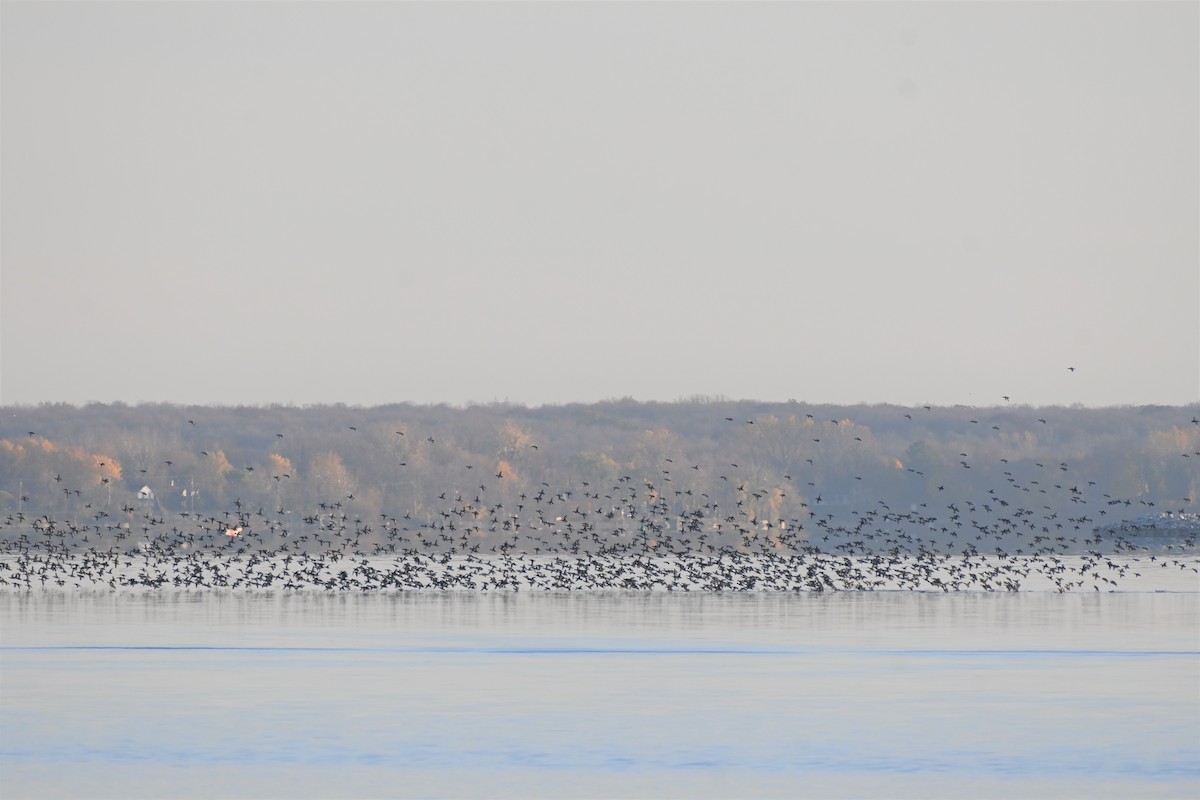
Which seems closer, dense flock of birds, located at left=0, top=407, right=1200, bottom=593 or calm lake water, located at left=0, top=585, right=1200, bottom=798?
calm lake water, located at left=0, top=585, right=1200, bottom=798

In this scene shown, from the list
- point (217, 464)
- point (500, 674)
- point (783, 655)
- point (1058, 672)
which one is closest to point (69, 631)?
point (500, 674)

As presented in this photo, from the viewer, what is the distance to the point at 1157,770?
17.3 metres

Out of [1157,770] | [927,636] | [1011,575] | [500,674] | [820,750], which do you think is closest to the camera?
[1157,770]

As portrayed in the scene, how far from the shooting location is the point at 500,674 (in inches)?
1007

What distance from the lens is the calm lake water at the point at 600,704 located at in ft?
55.8

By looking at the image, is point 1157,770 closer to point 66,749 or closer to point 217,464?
point 66,749

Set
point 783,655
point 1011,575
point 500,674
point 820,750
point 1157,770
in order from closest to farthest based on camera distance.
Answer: point 1157,770 → point 820,750 → point 500,674 → point 783,655 → point 1011,575

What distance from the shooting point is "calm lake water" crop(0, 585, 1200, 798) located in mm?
17000

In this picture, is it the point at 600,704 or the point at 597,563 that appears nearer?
the point at 600,704

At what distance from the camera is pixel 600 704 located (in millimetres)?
22266

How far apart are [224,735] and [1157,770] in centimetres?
923

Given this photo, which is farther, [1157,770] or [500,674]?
[500,674]

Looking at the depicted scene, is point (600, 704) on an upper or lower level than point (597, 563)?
lower

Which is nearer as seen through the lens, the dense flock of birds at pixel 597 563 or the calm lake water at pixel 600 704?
the calm lake water at pixel 600 704
